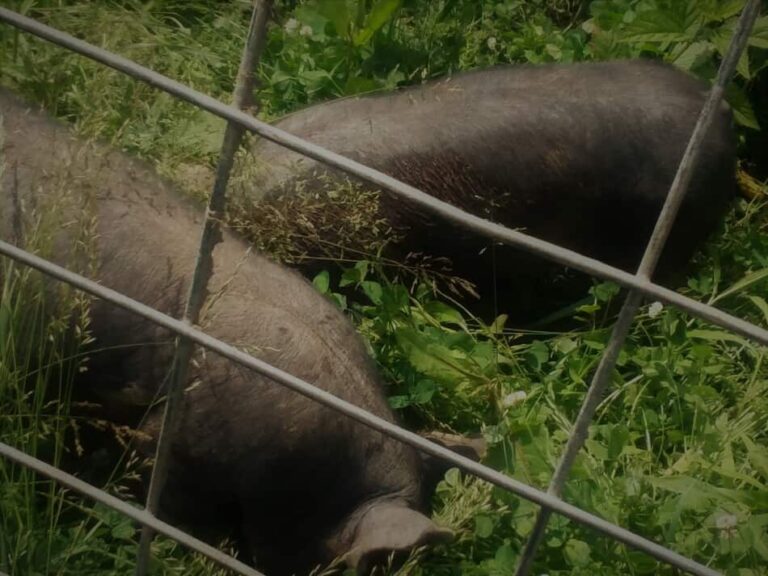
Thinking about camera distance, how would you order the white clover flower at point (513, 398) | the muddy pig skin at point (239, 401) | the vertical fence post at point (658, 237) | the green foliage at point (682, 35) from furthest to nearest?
the green foliage at point (682, 35) → the white clover flower at point (513, 398) → the muddy pig skin at point (239, 401) → the vertical fence post at point (658, 237)

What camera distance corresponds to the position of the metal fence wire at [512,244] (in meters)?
1.45

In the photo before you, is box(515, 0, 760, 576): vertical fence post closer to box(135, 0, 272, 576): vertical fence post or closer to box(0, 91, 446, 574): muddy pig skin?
box(135, 0, 272, 576): vertical fence post

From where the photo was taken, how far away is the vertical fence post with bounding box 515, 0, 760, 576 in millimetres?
1343

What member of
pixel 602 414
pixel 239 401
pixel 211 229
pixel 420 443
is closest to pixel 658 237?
pixel 420 443

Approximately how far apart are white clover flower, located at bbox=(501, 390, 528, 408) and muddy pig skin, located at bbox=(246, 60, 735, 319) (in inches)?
26.7

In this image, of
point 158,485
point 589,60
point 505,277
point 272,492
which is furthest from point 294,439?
point 589,60

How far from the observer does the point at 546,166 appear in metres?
3.62

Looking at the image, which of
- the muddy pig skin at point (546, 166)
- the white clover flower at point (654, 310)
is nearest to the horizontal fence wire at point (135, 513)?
the white clover flower at point (654, 310)

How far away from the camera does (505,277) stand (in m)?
3.70

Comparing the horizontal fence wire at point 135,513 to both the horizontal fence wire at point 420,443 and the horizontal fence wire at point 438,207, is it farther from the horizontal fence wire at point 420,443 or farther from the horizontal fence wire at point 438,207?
the horizontal fence wire at point 438,207

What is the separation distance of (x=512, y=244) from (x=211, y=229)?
→ 413mm

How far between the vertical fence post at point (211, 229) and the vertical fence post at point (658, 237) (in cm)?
53

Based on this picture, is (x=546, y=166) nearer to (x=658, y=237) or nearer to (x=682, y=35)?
(x=682, y=35)

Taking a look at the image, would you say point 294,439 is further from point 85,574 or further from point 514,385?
point 514,385
